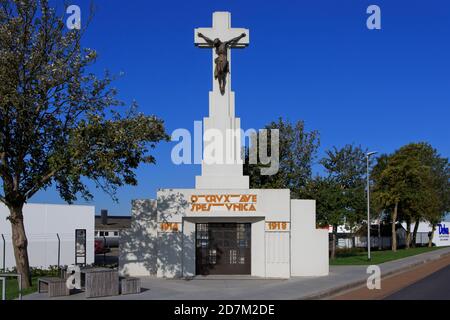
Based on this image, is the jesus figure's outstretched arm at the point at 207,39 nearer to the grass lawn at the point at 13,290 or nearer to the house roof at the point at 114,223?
the grass lawn at the point at 13,290

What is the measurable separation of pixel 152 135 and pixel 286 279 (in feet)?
25.8

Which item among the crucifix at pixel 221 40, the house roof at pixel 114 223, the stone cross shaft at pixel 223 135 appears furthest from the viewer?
the house roof at pixel 114 223

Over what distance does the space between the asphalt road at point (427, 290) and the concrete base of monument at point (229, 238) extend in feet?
14.2

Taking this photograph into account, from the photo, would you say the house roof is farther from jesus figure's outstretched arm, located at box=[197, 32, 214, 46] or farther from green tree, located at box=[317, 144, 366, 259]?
jesus figure's outstretched arm, located at box=[197, 32, 214, 46]

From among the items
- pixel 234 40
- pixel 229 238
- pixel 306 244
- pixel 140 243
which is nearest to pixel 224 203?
pixel 229 238

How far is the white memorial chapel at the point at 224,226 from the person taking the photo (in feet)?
83.6

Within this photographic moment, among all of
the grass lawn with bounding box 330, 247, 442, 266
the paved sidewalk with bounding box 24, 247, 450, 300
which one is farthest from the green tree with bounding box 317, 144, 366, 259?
the paved sidewalk with bounding box 24, 247, 450, 300

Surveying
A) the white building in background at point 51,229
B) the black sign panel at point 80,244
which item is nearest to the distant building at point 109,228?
the white building in background at point 51,229

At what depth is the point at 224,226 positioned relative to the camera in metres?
26.0

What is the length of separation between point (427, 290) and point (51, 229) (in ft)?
92.9

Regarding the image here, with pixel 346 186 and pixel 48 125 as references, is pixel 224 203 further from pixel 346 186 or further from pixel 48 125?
pixel 346 186

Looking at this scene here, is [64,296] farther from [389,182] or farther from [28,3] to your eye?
[389,182]

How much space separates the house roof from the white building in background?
73.0 ft

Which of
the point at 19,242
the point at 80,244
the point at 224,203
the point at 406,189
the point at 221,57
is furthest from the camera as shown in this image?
the point at 406,189
